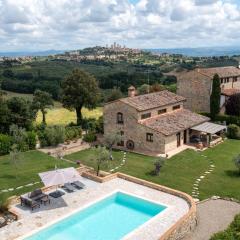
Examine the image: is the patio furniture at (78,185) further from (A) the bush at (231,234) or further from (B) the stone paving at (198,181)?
(A) the bush at (231,234)

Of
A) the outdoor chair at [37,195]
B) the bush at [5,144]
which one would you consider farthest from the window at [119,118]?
the outdoor chair at [37,195]

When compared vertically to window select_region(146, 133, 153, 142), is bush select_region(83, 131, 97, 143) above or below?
below

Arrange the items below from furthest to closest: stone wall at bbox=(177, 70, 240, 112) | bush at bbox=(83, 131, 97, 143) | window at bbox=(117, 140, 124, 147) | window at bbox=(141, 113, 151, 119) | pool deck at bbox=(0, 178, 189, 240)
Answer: stone wall at bbox=(177, 70, 240, 112) < bush at bbox=(83, 131, 97, 143) < window at bbox=(117, 140, 124, 147) < window at bbox=(141, 113, 151, 119) < pool deck at bbox=(0, 178, 189, 240)

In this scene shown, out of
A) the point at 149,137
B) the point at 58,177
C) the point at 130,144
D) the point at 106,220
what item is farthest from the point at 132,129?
the point at 106,220

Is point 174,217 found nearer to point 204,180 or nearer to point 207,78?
point 204,180

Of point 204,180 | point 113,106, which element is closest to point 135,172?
point 204,180

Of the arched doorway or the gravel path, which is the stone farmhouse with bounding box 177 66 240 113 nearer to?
the arched doorway

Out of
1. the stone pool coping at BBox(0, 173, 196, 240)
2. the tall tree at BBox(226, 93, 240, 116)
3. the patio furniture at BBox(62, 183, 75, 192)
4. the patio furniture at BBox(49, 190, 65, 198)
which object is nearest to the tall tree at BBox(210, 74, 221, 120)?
the tall tree at BBox(226, 93, 240, 116)
